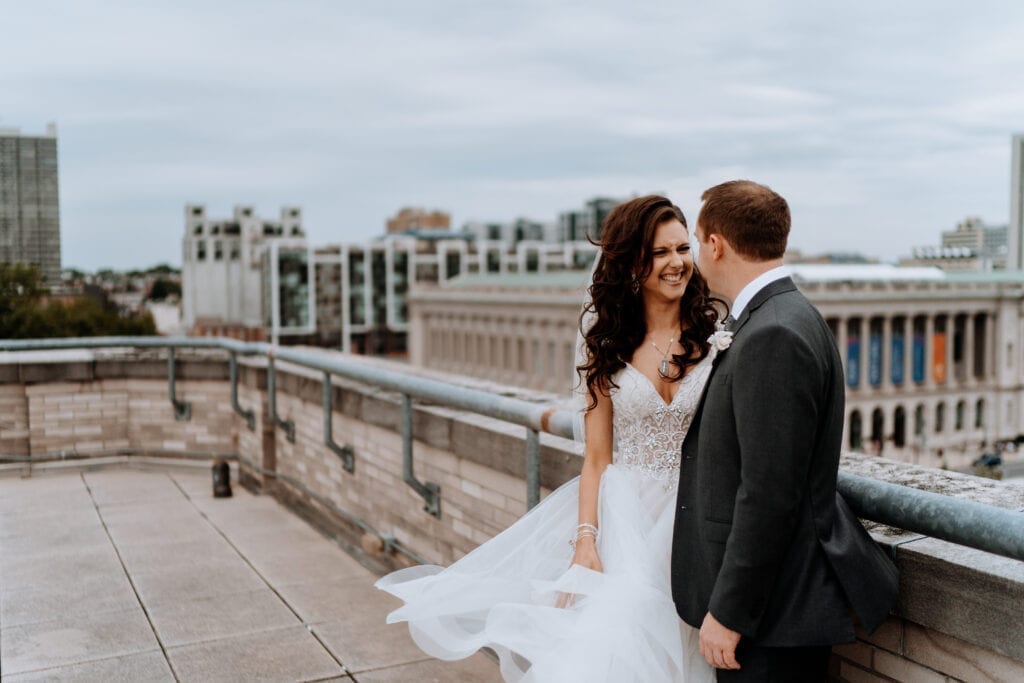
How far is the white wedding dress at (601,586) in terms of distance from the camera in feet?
9.03

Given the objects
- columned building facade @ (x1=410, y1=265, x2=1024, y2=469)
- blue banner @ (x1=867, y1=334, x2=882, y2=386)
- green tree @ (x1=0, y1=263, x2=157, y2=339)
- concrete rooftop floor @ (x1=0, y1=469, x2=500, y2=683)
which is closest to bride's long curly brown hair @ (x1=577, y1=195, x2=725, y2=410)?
concrete rooftop floor @ (x1=0, y1=469, x2=500, y2=683)

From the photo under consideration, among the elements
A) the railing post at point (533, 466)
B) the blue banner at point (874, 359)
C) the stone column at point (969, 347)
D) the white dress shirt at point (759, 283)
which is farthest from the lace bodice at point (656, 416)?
the stone column at point (969, 347)

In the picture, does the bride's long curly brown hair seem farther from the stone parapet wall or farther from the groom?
the stone parapet wall

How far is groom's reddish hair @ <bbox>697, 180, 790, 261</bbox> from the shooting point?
2.53 meters

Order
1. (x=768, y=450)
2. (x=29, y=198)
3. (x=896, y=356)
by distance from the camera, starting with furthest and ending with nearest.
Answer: (x=896, y=356)
(x=29, y=198)
(x=768, y=450)

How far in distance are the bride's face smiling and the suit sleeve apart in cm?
66

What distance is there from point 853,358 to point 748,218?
93.6 metres

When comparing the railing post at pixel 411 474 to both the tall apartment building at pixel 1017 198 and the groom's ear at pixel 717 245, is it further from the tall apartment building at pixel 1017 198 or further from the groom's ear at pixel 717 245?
the tall apartment building at pixel 1017 198

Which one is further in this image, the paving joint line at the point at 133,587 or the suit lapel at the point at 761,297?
the paving joint line at the point at 133,587

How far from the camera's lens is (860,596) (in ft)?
8.30

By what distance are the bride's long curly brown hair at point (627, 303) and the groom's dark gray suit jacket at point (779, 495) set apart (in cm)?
47

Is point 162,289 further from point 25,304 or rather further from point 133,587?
point 133,587

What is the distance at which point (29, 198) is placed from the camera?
352 inches

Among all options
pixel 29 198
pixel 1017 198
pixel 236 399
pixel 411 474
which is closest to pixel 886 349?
pixel 1017 198
